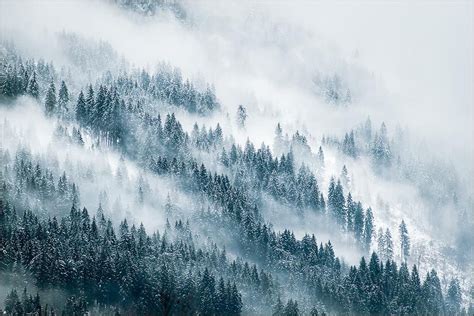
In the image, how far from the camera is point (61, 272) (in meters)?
199

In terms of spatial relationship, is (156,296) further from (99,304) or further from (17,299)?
(17,299)

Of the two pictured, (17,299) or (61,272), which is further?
(61,272)

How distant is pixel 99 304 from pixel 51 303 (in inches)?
434

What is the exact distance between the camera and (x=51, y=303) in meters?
192

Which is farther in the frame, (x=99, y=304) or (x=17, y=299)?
(x=99, y=304)

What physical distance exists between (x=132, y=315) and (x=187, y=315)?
461 inches

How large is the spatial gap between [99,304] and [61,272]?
10951 millimetres

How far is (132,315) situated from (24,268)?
26.3 metres

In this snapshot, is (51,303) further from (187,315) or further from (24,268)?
(187,315)

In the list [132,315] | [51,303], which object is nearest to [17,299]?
[51,303]

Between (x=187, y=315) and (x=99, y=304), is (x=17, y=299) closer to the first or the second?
(x=99, y=304)

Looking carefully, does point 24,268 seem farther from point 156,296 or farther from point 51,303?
point 156,296

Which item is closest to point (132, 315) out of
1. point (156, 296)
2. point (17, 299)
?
point (156, 296)

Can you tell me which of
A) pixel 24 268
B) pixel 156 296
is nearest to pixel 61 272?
pixel 24 268
